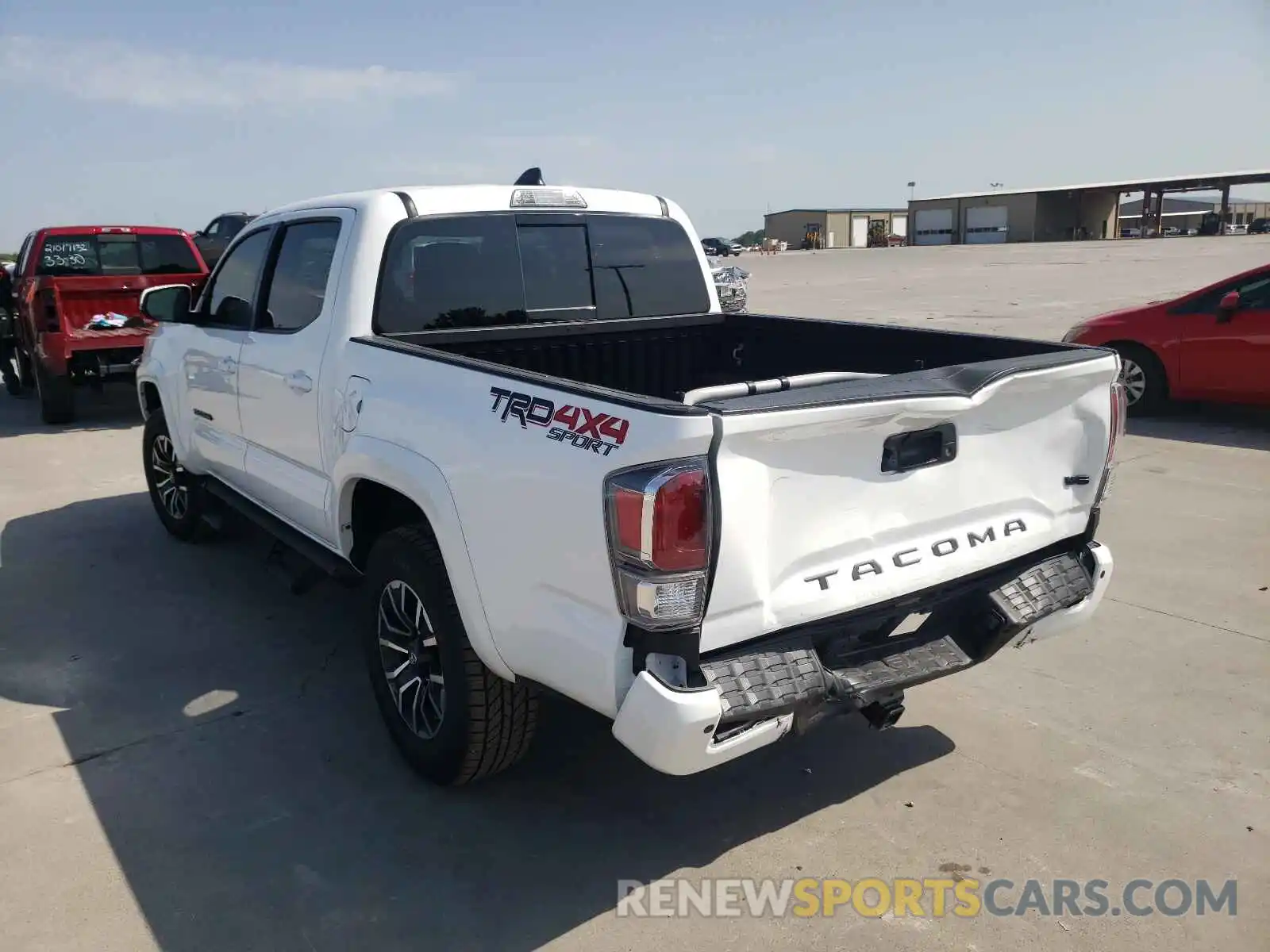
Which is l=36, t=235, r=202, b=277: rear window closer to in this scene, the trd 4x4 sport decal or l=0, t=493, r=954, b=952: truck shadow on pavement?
l=0, t=493, r=954, b=952: truck shadow on pavement

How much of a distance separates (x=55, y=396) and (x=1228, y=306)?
439 inches

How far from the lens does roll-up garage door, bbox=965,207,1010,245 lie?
74.8 meters

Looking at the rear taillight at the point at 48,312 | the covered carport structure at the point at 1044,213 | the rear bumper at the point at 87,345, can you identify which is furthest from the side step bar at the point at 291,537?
the covered carport structure at the point at 1044,213

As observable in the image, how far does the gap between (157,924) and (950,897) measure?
7.50ft

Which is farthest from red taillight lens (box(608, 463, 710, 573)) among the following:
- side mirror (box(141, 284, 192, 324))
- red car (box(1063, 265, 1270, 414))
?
red car (box(1063, 265, 1270, 414))

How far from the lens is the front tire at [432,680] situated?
3262 millimetres

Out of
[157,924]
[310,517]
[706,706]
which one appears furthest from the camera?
[310,517]

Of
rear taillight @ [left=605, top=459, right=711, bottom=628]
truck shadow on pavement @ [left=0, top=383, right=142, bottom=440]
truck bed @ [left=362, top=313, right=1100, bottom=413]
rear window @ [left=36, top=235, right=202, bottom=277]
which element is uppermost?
rear window @ [left=36, top=235, right=202, bottom=277]

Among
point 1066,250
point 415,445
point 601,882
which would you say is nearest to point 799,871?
point 601,882

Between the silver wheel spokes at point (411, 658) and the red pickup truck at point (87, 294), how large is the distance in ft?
24.0

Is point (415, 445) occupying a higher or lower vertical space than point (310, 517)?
higher

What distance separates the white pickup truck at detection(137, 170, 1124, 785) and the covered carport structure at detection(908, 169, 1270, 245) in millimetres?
74123

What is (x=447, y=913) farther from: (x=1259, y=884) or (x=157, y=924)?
(x=1259, y=884)

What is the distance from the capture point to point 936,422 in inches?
116
